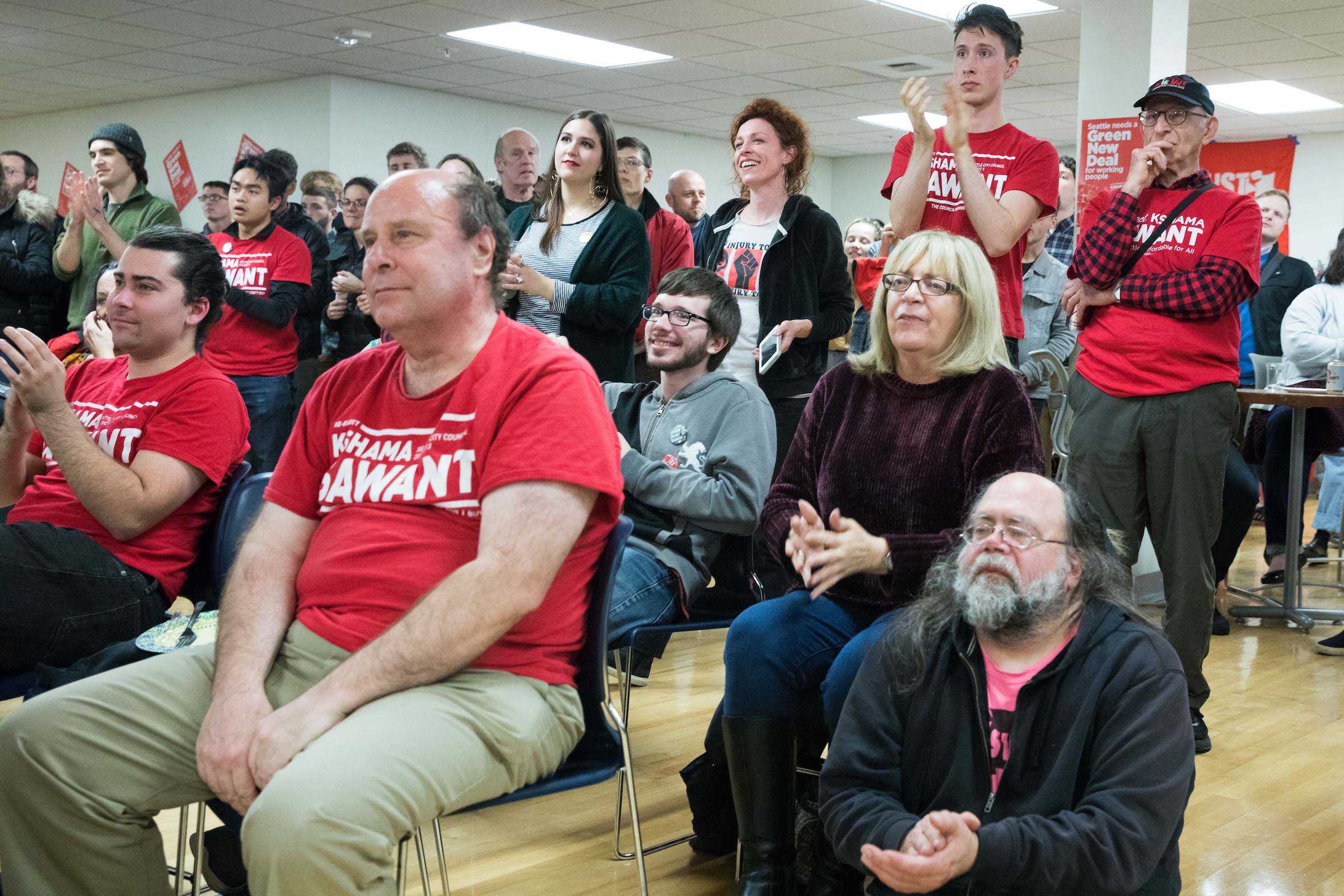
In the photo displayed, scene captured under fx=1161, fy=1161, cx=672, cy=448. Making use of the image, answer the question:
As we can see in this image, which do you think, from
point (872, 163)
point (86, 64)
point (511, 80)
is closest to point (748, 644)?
point (511, 80)

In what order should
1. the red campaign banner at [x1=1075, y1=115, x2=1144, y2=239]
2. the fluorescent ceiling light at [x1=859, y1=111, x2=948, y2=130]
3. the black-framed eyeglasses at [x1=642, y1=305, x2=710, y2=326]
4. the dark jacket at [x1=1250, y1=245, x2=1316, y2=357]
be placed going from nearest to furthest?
the black-framed eyeglasses at [x1=642, y1=305, x2=710, y2=326]
the red campaign banner at [x1=1075, y1=115, x2=1144, y2=239]
the dark jacket at [x1=1250, y1=245, x2=1316, y2=357]
the fluorescent ceiling light at [x1=859, y1=111, x2=948, y2=130]

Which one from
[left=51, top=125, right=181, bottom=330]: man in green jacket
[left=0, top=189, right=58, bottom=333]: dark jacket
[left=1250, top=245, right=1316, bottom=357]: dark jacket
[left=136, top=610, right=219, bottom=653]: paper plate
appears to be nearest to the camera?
[left=136, top=610, right=219, bottom=653]: paper plate

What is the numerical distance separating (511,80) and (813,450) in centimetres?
823

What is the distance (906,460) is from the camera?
2008mm

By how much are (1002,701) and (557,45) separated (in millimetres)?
7788

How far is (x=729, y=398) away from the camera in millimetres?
2416

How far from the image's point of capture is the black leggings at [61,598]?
200 centimetres

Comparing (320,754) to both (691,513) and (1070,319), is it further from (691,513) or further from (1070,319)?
(1070,319)

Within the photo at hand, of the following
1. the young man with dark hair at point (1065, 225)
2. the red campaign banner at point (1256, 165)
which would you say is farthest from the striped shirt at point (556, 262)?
the red campaign banner at point (1256, 165)

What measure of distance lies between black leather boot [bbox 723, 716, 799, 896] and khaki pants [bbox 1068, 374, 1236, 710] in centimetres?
131

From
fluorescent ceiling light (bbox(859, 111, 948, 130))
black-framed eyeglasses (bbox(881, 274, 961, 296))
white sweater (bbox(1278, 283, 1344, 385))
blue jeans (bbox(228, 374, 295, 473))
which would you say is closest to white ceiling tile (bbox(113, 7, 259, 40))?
blue jeans (bbox(228, 374, 295, 473))

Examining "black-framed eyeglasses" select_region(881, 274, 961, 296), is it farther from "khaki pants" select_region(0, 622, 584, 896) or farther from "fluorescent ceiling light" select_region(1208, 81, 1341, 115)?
"fluorescent ceiling light" select_region(1208, 81, 1341, 115)

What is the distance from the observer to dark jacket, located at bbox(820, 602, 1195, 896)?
1.39m

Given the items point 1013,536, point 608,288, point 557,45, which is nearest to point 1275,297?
point 608,288
